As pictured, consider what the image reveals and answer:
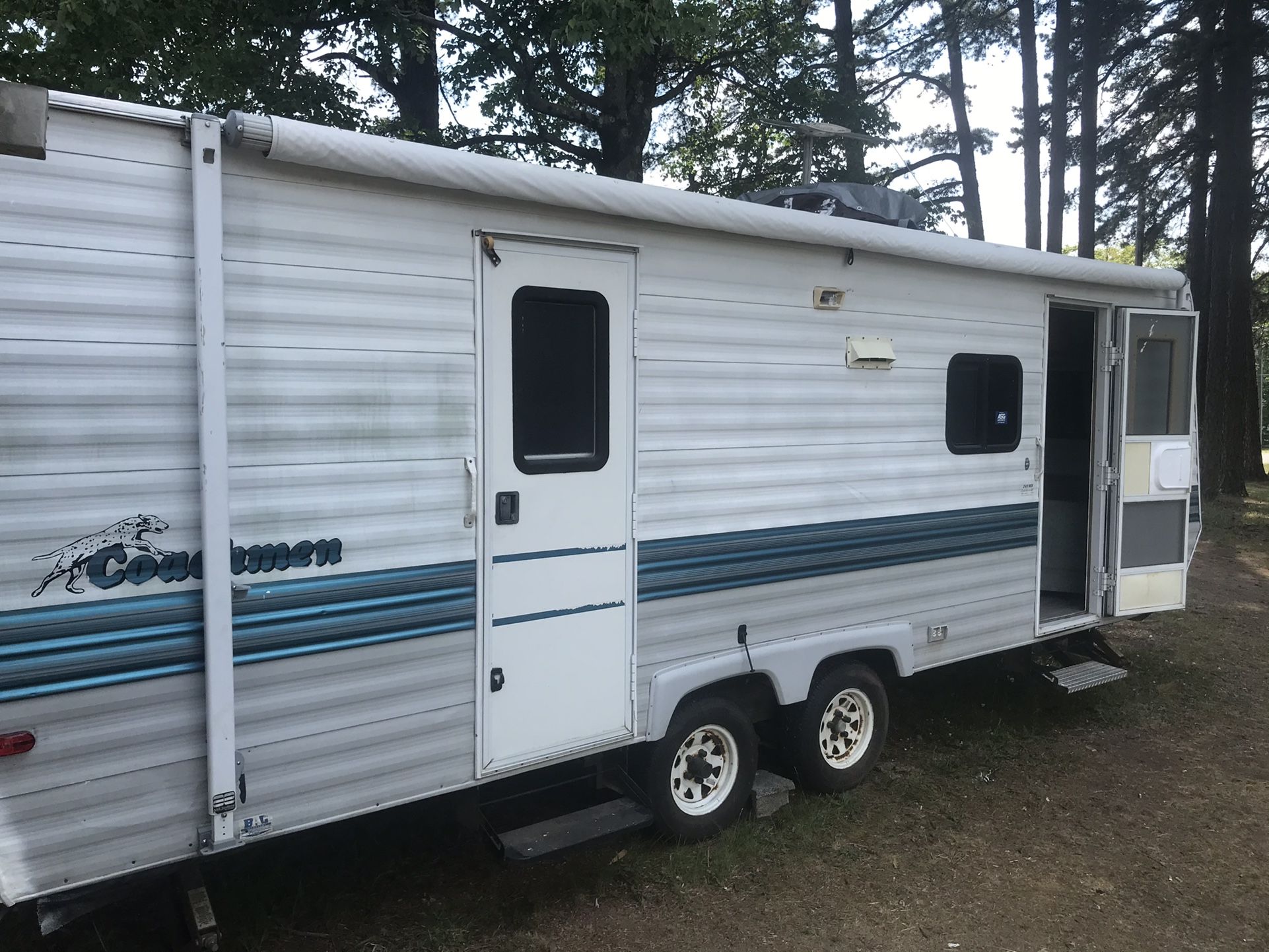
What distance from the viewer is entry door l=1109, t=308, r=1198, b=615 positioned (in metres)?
5.87

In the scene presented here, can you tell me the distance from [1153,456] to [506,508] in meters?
4.44

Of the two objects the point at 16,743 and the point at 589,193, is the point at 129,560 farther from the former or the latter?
the point at 589,193

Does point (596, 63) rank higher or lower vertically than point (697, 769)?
higher

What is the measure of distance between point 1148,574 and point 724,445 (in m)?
3.52

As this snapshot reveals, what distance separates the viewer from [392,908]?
144 inches

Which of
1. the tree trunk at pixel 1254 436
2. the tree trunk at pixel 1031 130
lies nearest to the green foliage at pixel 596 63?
the tree trunk at pixel 1031 130

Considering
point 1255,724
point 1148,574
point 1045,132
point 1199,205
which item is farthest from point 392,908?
point 1199,205

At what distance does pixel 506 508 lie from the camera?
11.3 ft

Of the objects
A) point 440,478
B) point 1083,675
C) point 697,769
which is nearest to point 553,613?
point 440,478

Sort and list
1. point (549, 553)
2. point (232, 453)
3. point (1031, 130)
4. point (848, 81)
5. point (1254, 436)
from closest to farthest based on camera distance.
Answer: point (232, 453)
point (549, 553)
point (848, 81)
point (1031, 130)
point (1254, 436)

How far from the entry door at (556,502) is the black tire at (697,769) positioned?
285 millimetres

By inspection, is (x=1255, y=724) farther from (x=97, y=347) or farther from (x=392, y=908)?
(x=97, y=347)

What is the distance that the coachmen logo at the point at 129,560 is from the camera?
261 cm

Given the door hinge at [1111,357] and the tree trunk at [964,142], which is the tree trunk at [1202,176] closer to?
the tree trunk at [964,142]
